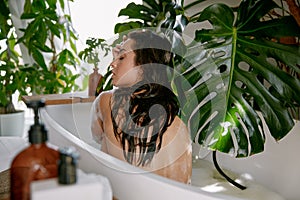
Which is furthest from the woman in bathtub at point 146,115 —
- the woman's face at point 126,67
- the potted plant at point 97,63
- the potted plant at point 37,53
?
the potted plant at point 37,53

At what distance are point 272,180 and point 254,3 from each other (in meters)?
0.45

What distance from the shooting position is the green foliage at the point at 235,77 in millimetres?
703

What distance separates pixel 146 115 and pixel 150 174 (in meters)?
0.18

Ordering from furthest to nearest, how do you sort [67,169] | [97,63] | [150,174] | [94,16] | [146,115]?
[94,16], [97,63], [146,115], [150,174], [67,169]

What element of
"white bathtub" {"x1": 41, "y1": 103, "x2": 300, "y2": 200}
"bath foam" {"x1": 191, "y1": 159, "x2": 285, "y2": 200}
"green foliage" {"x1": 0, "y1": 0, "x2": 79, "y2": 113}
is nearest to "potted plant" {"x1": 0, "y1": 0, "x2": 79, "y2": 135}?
"green foliage" {"x1": 0, "y1": 0, "x2": 79, "y2": 113}

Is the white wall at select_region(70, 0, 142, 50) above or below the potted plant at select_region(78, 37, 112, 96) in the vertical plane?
above

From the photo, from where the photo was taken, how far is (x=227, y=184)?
991mm

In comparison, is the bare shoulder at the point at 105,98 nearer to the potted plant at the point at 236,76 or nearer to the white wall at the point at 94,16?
the potted plant at the point at 236,76

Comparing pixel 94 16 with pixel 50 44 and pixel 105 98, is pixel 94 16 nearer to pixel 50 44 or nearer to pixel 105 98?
pixel 50 44

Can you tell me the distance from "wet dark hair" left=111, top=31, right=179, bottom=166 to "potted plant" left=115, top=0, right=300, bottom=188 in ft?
0.16

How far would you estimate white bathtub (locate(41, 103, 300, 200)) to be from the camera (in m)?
0.54

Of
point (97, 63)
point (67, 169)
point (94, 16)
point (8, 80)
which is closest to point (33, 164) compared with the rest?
point (67, 169)

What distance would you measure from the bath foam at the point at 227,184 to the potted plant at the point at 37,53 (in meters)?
0.79

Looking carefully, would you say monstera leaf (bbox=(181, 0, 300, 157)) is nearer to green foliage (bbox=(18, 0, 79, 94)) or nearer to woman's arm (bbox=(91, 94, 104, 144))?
woman's arm (bbox=(91, 94, 104, 144))
